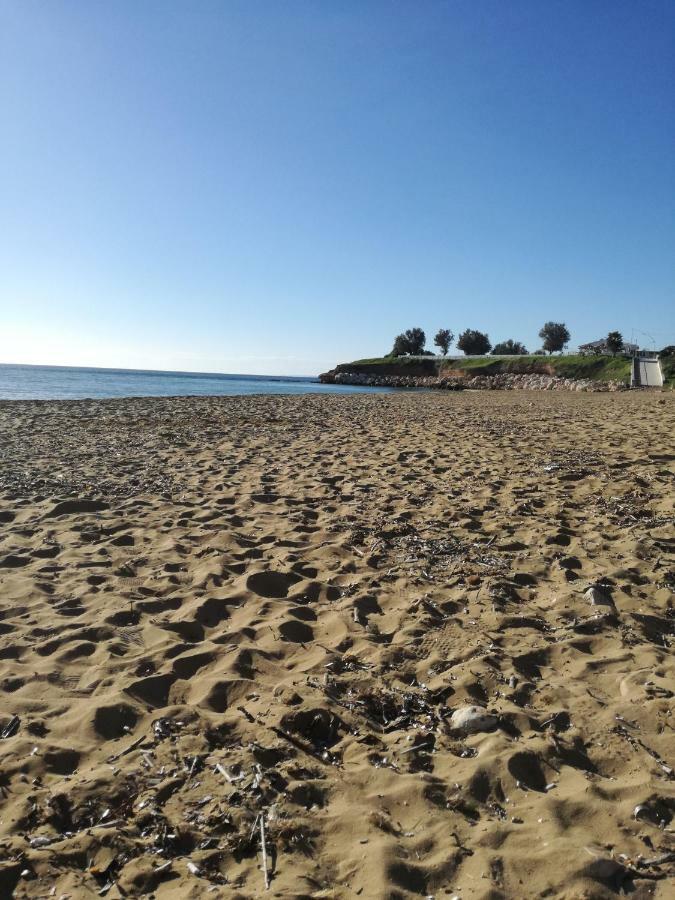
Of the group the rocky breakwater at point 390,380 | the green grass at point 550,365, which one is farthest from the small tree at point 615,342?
the rocky breakwater at point 390,380

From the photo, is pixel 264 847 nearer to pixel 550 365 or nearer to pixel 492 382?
pixel 492 382

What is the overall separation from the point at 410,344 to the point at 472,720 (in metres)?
113

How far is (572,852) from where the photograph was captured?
2145mm

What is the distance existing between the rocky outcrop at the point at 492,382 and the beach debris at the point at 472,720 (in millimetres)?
48762

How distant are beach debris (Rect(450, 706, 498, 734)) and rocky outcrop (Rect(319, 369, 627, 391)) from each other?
48.8 m

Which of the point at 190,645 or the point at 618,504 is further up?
→ the point at 618,504

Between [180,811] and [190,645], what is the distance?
1470mm

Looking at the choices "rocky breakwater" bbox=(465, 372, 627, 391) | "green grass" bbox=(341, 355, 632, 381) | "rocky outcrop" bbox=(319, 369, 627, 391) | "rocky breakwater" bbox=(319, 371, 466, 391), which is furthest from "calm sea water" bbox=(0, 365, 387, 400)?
"green grass" bbox=(341, 355, 632, 381)

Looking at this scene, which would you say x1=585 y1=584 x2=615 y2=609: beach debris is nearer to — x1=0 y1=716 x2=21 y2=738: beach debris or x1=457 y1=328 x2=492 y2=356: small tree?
x1=0 y1=716 x2=21 y2=738: beach debris

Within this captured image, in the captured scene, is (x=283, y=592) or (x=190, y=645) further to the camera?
(x=283, y=592)

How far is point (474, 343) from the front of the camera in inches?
4021

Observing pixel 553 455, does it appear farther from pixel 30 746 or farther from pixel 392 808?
pixel 30 746

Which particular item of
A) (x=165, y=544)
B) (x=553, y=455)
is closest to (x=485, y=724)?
(x=165, y=544)

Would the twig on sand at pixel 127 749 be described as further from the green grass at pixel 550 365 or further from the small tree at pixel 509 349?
the small tree at pixel 509 349
